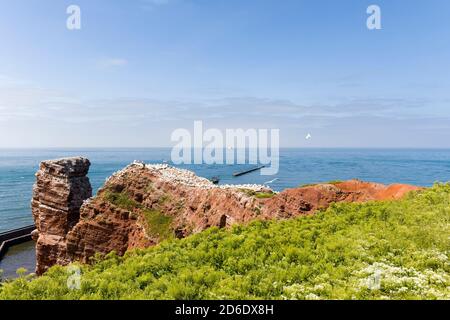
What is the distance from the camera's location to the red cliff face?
83.0 feet

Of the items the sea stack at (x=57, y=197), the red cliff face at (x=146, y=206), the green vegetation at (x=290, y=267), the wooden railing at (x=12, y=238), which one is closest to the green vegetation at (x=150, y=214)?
the red cliff face at (x=146, y=206)

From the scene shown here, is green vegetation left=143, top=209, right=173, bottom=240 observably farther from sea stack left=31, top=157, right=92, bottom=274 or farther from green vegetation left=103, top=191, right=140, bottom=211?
sea stack left=31, top=157, right=92, bottom=274

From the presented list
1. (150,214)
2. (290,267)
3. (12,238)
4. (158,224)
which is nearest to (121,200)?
(150,214)

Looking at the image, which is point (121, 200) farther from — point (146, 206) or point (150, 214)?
point (150, 214)

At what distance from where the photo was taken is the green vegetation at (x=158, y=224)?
29953 mm

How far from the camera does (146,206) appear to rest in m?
32.6

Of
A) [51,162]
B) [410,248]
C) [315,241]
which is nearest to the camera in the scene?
[410,248]

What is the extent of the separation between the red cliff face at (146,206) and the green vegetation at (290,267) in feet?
31.0

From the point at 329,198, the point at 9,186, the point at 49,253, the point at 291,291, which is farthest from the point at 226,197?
the point at 9,186

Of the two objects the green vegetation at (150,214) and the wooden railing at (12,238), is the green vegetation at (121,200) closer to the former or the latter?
the green vegetation at (150,214)

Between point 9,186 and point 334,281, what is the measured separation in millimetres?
128381

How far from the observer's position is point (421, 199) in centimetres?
1798

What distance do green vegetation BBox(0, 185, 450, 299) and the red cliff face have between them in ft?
31.0
